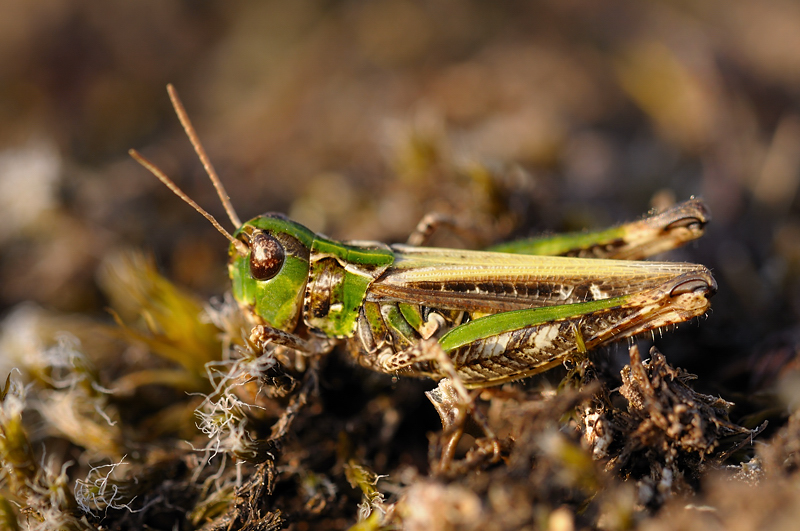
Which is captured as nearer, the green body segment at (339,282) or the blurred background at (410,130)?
the green body segment at (339,282)

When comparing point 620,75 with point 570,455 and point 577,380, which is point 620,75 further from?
point 570,455

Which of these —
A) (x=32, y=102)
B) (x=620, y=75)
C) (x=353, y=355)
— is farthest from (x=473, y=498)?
(x=32, y=102)

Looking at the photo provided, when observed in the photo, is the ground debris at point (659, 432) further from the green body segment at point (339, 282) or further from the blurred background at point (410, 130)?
the green body segment at point (339, 282)

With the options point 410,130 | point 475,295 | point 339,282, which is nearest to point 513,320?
point 475,295

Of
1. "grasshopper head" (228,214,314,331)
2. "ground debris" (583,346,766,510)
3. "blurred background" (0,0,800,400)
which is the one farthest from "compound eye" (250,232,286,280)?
"ground debris" (583,346,766,510)

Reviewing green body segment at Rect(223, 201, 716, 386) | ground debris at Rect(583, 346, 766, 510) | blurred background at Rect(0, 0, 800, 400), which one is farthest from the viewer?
blurred background at Rect(0, 0, 800, 400)

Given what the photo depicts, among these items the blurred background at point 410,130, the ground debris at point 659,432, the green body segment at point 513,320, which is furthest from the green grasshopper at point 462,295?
the blurred background at point 410,130

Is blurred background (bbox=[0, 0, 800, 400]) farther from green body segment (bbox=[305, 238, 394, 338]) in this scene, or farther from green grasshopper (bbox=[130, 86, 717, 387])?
green body segment (bbox=[305, 238, 394, 338])
